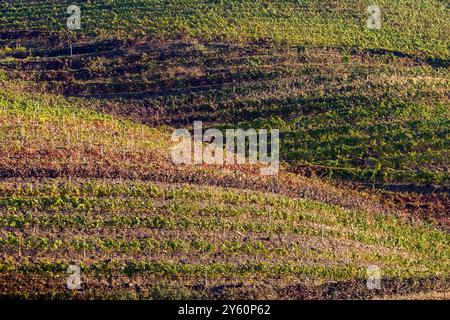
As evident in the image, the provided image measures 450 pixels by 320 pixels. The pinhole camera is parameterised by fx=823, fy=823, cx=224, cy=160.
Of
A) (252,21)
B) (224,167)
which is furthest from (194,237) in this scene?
(252,21)

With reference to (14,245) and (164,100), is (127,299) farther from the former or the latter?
(164,100)

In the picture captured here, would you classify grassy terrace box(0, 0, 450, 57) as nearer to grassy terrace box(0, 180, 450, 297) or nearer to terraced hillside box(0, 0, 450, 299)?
terraced hillside box(0, 0, 450, 299)

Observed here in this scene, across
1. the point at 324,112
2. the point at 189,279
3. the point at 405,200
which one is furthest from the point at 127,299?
the point at 324,112

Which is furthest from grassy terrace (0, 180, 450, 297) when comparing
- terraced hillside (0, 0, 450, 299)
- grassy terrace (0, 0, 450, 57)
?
grassy terrace (0, 0, 450, 57)

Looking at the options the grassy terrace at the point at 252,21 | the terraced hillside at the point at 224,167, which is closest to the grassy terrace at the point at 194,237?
the terraced hillside at the point at 224,167

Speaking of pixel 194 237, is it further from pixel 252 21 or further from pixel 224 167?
pixel 252 21

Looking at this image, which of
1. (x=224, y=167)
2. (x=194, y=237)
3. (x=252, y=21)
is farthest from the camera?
(x=252, y=21)

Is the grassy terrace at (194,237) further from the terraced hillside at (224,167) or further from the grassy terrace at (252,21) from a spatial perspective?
the grassy terrace at (252,21)
